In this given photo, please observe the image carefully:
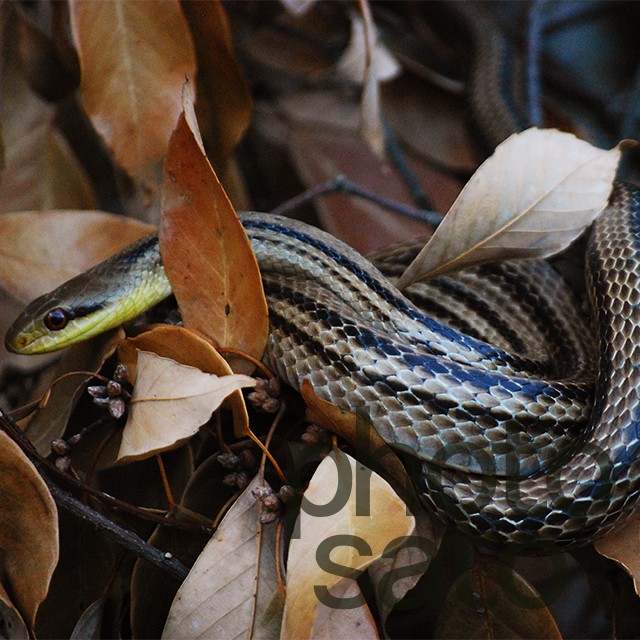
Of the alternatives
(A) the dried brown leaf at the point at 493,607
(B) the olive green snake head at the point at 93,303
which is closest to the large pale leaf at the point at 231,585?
(A) the dried brown leaf at the point at 493,607

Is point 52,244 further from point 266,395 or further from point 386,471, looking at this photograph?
point 386,471

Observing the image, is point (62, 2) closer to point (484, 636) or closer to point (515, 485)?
point (515, 485)

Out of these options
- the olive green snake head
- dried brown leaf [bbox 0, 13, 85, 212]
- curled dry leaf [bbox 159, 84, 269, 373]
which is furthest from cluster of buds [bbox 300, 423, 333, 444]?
dried brown leaf [bbox 0, 13, 85, 212]

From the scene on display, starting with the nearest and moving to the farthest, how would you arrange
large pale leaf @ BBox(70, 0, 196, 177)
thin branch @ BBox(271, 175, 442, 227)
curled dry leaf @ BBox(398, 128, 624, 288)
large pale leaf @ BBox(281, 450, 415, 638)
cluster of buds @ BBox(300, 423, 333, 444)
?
large pale leaf @ BBox(281, 450, 415, 638), cluster of buds @ BBox(300, 423, 333, 444), curled dry leaf @ BBox(398, 128, 624, 288), large pale leaf @ BBox(70, 0, 196, 177), thin branch @ BBox(271, 175, 442, 227)

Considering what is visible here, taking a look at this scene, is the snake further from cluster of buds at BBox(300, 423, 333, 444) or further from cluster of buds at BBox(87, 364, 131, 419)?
cluster of buds at BBox(87, 364, 131, 419)

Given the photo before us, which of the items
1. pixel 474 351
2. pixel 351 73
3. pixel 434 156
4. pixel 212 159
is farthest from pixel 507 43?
pixel 474 351

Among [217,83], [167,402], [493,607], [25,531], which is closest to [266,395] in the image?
[167,402]

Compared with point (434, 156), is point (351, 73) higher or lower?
higher
